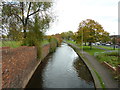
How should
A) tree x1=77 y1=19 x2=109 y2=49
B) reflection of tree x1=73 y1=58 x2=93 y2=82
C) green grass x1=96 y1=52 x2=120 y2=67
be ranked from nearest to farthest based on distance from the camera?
reflection of tree x1=73 y1=58 x2=93 y2=82
green grass x1=96 y1=52 x2=120 y2=67
tree x1=77 y1=19 x2=109 y2=49

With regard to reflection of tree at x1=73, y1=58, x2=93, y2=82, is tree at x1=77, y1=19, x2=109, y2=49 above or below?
above

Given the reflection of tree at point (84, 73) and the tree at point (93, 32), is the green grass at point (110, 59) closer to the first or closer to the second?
the reflection of tree at point (84, 73)

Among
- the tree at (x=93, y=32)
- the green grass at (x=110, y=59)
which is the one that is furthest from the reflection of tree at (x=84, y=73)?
the tree at (x=93, y=32)

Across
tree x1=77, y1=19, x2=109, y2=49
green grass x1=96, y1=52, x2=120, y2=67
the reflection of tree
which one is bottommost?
the reflection of tree

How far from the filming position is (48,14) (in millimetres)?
15250

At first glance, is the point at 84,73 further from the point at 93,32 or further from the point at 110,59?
the point at 93,32

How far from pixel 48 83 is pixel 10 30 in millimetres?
5457

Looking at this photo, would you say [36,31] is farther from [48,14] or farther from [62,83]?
[62,83]

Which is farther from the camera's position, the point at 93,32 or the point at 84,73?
the point at 93,32

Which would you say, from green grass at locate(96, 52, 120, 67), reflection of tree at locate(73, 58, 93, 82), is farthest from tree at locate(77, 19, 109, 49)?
reflection of tree at locate(73, 58, 93, 82)

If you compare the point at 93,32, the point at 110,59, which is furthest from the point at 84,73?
the point at 93,32

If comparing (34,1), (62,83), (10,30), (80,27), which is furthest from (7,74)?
(80,27)

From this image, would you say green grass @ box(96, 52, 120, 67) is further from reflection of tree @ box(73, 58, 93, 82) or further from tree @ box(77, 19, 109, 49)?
tree @ box(77, 19, 109, 49)

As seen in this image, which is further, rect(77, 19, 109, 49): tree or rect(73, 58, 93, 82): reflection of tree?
rect(77, 19, 109, 49): tree
